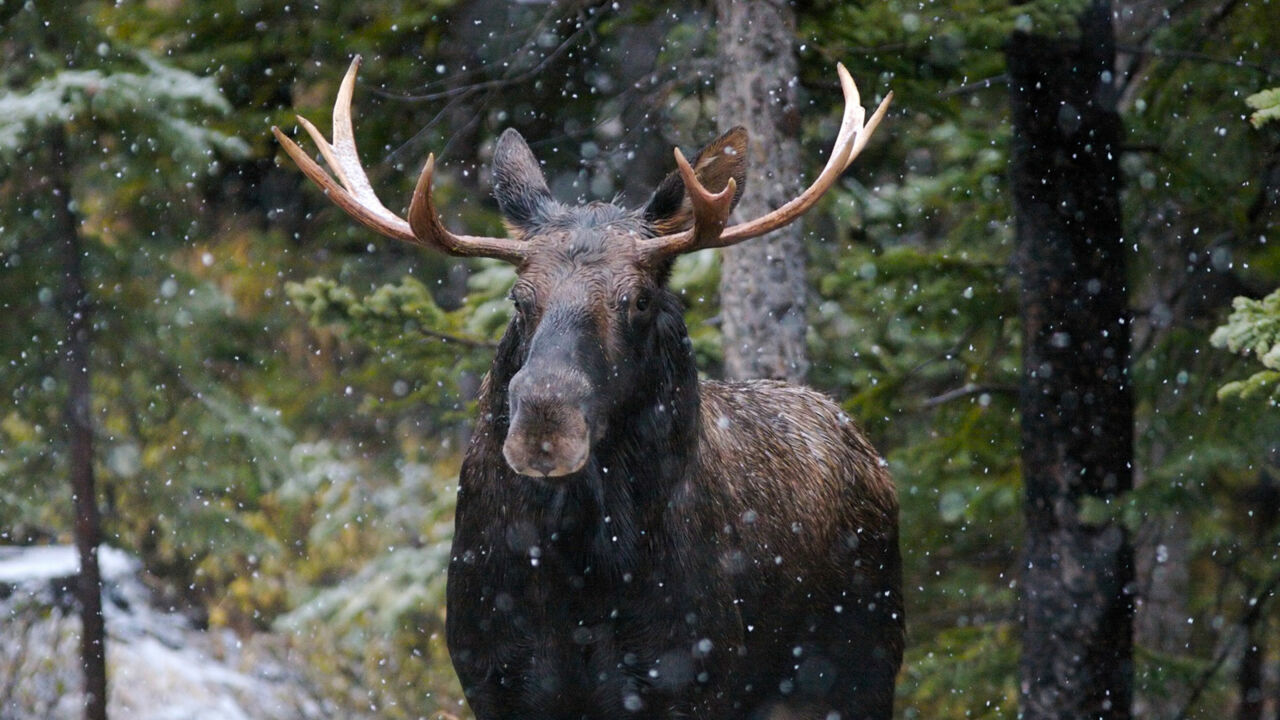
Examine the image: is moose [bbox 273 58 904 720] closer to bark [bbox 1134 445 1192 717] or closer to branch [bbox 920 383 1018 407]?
branch [bbox 920 383 1018 407]

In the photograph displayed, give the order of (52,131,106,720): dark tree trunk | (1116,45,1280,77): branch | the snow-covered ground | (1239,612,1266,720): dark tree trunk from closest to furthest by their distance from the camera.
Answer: (1116,45,1280,77): branch → (52,131,106,720): dark tree trunk → the snow-covered ground → (1239,612,1266,720): dark tree trunk

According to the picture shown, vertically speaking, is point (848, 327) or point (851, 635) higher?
point (848, 327)

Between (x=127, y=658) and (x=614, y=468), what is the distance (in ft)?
27.7

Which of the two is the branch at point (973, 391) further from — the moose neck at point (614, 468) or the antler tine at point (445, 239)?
the antler tine at point (445, 239)

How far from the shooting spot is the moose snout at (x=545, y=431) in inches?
156

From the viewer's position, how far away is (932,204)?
1155 cm

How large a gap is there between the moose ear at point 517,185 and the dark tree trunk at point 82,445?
4608 millimetres

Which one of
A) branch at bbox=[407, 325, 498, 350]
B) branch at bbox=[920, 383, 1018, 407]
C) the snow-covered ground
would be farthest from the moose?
the snow-covered ground

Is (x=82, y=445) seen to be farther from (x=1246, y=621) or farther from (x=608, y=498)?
(x=1246, y=621)

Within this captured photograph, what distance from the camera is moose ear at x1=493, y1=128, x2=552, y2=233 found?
197 inches

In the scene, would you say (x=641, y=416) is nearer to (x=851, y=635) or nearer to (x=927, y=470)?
(x=851, y=635)

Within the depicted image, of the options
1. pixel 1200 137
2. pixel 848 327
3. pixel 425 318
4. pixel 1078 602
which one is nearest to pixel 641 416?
pixel 425 318

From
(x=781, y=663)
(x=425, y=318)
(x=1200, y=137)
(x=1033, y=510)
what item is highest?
(x=1200, y=137)

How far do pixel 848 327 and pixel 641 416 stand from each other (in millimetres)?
6279
